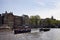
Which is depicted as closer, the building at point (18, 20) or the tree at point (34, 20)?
the tree at point (34, 20)

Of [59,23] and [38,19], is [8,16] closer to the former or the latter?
[38,19]

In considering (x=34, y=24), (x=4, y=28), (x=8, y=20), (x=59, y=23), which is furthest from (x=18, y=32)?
(x=59, y=23)

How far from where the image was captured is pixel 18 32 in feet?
268

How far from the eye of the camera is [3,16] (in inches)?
5679

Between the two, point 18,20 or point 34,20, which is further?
point 18,20

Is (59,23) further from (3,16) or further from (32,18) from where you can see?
(3,16)

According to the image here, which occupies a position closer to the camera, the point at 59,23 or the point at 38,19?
the point at 38,19

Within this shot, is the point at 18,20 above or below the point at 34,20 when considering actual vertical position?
below

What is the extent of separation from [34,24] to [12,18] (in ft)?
66.2

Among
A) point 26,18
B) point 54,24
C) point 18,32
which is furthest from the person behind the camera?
point 54,24

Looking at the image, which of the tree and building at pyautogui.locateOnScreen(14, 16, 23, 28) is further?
building at pyautogui.locateOnScreen(14, 16, 23, 28)

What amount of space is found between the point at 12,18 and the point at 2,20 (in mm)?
11569

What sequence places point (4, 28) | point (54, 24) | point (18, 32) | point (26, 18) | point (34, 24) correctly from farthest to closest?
point (54, 24) → point (26, 18) → point (34, 24) → point (4, 28) → point (18, 32)

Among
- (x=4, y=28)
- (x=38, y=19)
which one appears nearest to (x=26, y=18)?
(x=38, y=19)
